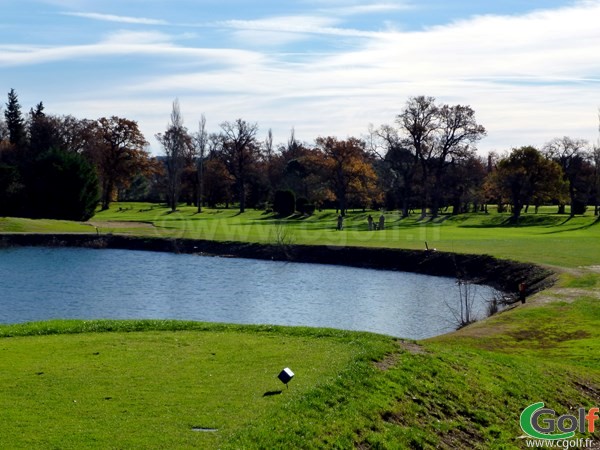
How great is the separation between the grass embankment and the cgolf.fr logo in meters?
0.27

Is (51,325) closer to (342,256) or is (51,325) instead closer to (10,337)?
(10,337)

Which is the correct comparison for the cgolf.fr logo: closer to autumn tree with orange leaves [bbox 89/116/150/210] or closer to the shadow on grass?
the shadow on grass

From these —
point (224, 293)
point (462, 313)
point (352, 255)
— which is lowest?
point (462, 313)

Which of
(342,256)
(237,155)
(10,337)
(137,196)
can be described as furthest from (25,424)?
(137,196)

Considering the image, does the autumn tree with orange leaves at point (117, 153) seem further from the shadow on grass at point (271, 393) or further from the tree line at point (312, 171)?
the shadow on grass at point (271, 393)

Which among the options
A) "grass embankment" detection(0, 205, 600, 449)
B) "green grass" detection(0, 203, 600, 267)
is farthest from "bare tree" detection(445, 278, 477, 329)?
"green grass" detection(0, 203, 600, 267)

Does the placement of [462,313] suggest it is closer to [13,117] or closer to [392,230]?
[392,230]

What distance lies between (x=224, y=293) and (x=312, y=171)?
2452 inches

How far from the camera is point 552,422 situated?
16.3 meters

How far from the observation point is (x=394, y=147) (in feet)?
316

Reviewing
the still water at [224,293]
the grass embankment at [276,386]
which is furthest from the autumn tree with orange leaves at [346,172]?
the grass embankment at [276,386]

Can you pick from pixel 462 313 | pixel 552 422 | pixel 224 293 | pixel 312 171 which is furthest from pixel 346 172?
pixel 552 422

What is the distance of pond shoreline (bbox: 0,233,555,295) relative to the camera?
4519 cm

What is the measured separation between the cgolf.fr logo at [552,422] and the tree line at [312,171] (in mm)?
69997
